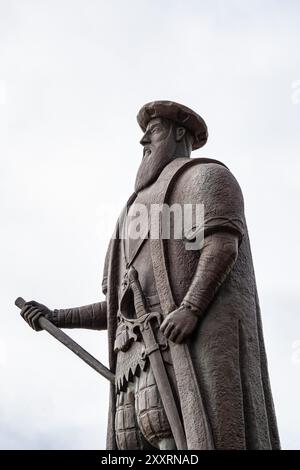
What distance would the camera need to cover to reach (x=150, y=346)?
23.2ft

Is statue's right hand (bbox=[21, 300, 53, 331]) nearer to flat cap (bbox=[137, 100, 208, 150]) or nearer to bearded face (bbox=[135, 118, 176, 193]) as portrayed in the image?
bearded face (bbox=[135, 118, 176, 193])

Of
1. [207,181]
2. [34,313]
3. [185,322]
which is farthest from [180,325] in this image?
[34,313]

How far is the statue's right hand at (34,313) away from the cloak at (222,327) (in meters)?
0.69

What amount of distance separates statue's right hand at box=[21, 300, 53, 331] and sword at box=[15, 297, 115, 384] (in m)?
0.05

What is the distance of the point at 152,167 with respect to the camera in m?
8.31

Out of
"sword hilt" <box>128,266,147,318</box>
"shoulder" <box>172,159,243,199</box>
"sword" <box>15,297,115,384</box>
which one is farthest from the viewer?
"sword" <box>15,297,115,384</box>

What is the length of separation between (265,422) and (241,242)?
1.60 metres

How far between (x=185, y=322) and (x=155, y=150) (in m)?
2.21

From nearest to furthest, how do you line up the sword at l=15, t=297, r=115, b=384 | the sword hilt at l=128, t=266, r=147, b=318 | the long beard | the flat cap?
the sword hilt at l=128, t=266, r=147, b=318
the sword at l=15, t=297, r=115, b=384
the long beard
the flat cap

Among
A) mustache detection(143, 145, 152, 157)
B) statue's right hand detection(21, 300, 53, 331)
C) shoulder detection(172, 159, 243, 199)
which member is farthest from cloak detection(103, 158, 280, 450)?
statue's right hand detection(21, 300, 53, 331)

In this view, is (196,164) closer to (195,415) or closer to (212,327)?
(212,327)

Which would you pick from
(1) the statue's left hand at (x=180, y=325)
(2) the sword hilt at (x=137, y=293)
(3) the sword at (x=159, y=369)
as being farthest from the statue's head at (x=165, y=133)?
(1) the statue's left hand at (x=180, y=325)

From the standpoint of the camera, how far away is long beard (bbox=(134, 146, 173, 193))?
8.27m
